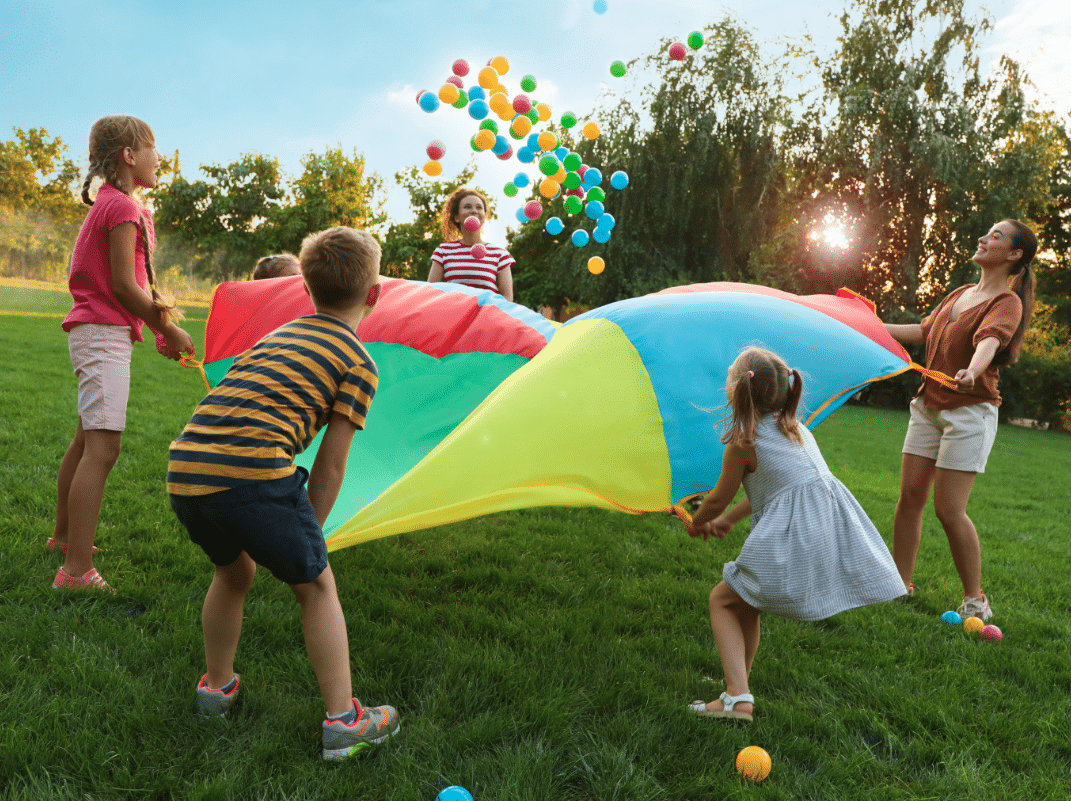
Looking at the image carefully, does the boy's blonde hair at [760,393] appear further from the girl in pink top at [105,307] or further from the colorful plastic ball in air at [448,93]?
the colorful plastic ball in air at [448,93]

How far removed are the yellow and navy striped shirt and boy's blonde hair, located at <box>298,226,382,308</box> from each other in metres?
0.07

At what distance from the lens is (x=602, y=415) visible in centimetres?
254

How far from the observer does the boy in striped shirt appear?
5.62 feet

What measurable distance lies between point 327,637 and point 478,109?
4161 mm

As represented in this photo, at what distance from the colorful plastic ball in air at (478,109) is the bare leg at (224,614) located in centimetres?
396

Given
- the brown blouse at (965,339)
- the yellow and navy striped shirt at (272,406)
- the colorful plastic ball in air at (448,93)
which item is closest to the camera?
the yellow and navy striped shirt at (272,406)

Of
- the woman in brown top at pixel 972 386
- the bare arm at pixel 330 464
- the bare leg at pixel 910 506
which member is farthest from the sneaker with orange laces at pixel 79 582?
the bare leg at pixel 910 506

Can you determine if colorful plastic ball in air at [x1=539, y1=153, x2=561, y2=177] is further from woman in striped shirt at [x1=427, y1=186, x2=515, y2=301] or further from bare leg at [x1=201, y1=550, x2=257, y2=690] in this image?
bare leg at [x1=201, y1=550, x2=257, y2=690]

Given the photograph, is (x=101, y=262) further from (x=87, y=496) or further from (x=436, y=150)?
(x=436, y=150)

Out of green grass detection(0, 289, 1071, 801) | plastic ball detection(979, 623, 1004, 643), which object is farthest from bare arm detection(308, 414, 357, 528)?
plastic ball detection(979, 623, 1004, 643)

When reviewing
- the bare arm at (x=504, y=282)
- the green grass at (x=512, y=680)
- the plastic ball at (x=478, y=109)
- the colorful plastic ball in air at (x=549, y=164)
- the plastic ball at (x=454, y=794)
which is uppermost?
the plastic ball at (x=478, y=109)

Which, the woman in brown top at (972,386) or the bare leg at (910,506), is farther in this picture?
the bare leg at (910,506)

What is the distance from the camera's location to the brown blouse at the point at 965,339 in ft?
9.82

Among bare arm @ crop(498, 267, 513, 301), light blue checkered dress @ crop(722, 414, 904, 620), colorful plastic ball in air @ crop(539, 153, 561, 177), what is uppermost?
colorful plastic ball in air @ crop(539, 153, 561, 177)
